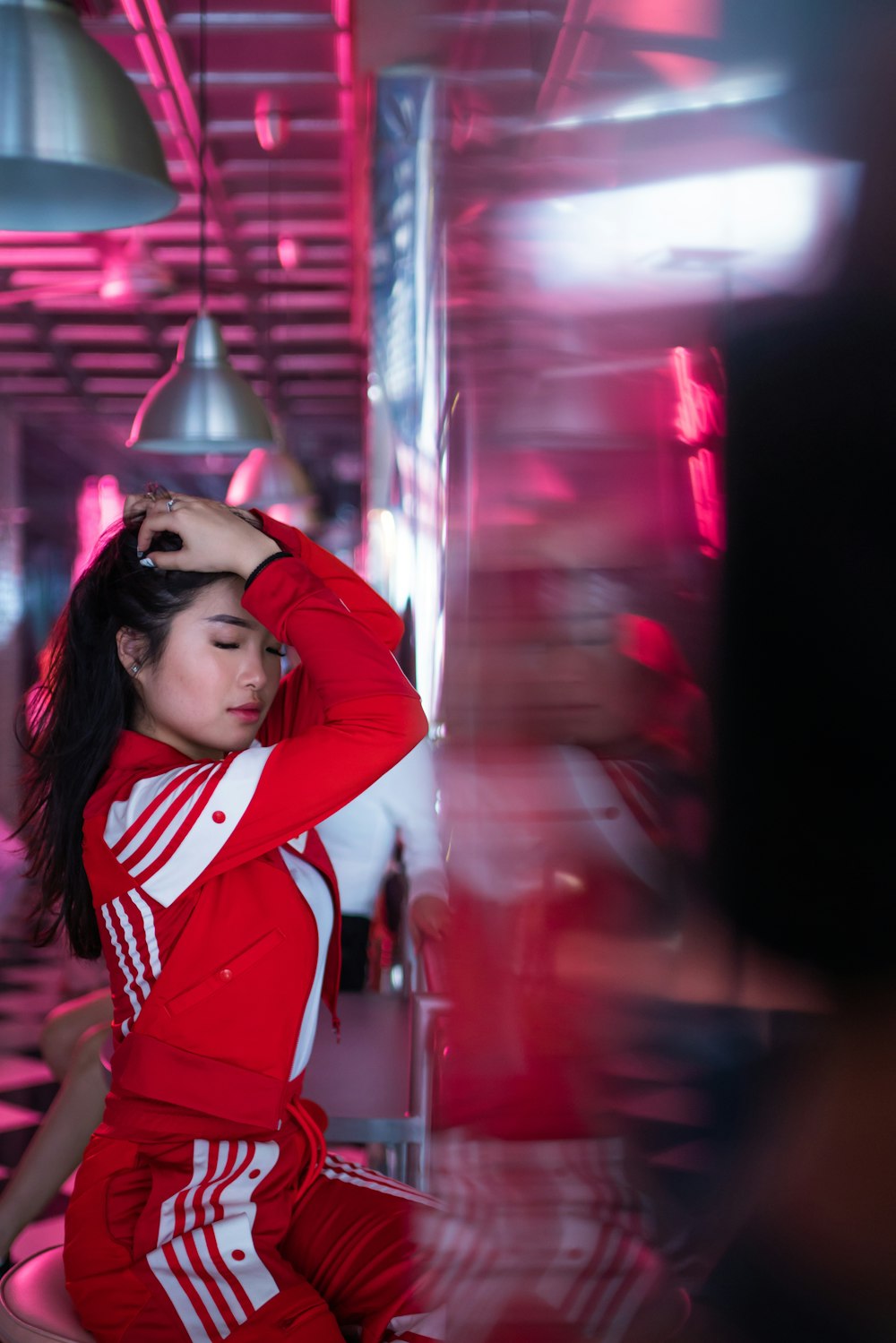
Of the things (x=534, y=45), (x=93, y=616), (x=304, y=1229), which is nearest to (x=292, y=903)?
(x=304, y=1229)

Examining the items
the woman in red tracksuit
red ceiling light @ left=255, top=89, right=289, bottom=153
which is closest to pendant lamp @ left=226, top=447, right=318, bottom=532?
red ceiling light @ left=255, top=89, right=289, bottom=153

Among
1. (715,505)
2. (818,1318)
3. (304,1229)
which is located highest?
(715,505)

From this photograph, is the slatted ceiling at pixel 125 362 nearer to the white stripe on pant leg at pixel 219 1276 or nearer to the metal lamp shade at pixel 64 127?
the metal lamp shade at pixel 64 127

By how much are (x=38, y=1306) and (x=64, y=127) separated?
1.09 metres

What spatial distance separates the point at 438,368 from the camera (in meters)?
0.35

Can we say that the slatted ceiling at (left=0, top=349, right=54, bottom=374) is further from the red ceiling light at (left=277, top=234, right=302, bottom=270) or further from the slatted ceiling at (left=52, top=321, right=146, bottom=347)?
the red ceiling light at (left=277, top=234, right=302, bottom=270)

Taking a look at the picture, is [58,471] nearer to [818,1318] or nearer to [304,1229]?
[304,1229]

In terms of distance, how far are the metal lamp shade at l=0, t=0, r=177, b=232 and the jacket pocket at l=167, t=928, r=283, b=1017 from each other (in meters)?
0.78

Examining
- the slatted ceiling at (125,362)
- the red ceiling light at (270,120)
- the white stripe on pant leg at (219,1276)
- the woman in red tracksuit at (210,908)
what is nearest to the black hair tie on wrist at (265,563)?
the woman in red tracksuit at (210,908)

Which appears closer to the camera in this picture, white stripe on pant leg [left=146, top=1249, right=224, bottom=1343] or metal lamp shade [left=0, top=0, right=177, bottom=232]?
white stripe on pant leg [left=146, top=1249, right=224, bottom=1343]

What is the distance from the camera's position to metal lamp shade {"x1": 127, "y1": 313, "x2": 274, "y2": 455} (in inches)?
101

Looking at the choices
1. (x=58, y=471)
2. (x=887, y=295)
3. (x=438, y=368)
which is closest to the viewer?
(x=887, y=295)

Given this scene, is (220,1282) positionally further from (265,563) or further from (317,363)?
(317,363)

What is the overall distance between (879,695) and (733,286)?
0.20 feet
